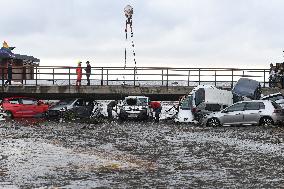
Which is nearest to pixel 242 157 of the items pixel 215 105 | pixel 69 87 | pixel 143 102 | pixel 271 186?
pixel 271 186

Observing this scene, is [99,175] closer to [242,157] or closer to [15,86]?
[242,157]

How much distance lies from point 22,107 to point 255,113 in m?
14.8

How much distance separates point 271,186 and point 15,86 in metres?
27.8

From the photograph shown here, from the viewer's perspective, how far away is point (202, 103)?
30.8 m

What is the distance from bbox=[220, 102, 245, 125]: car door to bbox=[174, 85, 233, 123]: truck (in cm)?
254

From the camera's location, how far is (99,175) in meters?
12.4

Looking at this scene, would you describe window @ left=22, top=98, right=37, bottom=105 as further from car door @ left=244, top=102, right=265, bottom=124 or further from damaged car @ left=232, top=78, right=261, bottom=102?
car door @ left=244, top=102, right=265, bottom=124

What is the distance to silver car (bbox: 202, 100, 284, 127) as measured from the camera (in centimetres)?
2717

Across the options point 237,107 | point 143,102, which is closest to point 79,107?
point 143,102

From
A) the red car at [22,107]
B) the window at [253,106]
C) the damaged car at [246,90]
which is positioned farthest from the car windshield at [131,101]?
the window at [253,106]

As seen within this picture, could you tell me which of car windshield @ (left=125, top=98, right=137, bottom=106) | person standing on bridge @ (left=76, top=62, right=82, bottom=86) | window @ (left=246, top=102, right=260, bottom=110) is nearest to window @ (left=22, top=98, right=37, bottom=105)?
person standing on bridge @ (left=76, top=62, right=82, bottom=86)

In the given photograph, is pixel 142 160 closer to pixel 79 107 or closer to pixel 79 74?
pixel 79 107

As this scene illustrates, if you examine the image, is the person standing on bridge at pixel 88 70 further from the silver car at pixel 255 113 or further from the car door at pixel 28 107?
the silver car at pixel 255 113

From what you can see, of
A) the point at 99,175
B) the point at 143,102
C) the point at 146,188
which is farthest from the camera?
the point at 143,102
